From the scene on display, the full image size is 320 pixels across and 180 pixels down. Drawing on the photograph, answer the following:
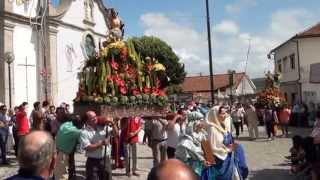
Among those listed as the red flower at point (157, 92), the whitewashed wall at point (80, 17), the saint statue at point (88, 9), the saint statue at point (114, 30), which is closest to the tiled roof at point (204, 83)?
the whitewashed wall at point (80, 17)

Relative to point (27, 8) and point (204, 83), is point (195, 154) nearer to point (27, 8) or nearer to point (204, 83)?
point (27, 8)

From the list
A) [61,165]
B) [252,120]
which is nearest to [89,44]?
[252,120]

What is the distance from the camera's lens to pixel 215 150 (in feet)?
29.5

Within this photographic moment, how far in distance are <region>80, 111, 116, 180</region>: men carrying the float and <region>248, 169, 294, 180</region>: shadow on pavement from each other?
4.84 m

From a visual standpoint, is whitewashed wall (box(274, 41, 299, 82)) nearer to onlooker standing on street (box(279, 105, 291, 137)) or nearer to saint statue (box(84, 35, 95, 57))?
saint statue (box(84, 35, 95, 57))

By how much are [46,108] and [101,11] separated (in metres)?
23.7

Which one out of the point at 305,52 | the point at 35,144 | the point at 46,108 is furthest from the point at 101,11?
the point at 35,144

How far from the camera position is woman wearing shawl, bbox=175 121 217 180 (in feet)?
29.3

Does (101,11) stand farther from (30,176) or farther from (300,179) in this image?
(30,176)

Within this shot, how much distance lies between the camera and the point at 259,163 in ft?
53.3

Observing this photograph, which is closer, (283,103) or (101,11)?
(283,103)

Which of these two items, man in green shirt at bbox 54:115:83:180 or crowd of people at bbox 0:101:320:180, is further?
man in green shirt at bbox 54:115:83:180


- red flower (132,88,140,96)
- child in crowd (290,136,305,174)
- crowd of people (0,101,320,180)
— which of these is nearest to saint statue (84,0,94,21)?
crowd of people (0,101,320,180)

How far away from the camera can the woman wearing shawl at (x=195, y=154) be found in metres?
8.92
